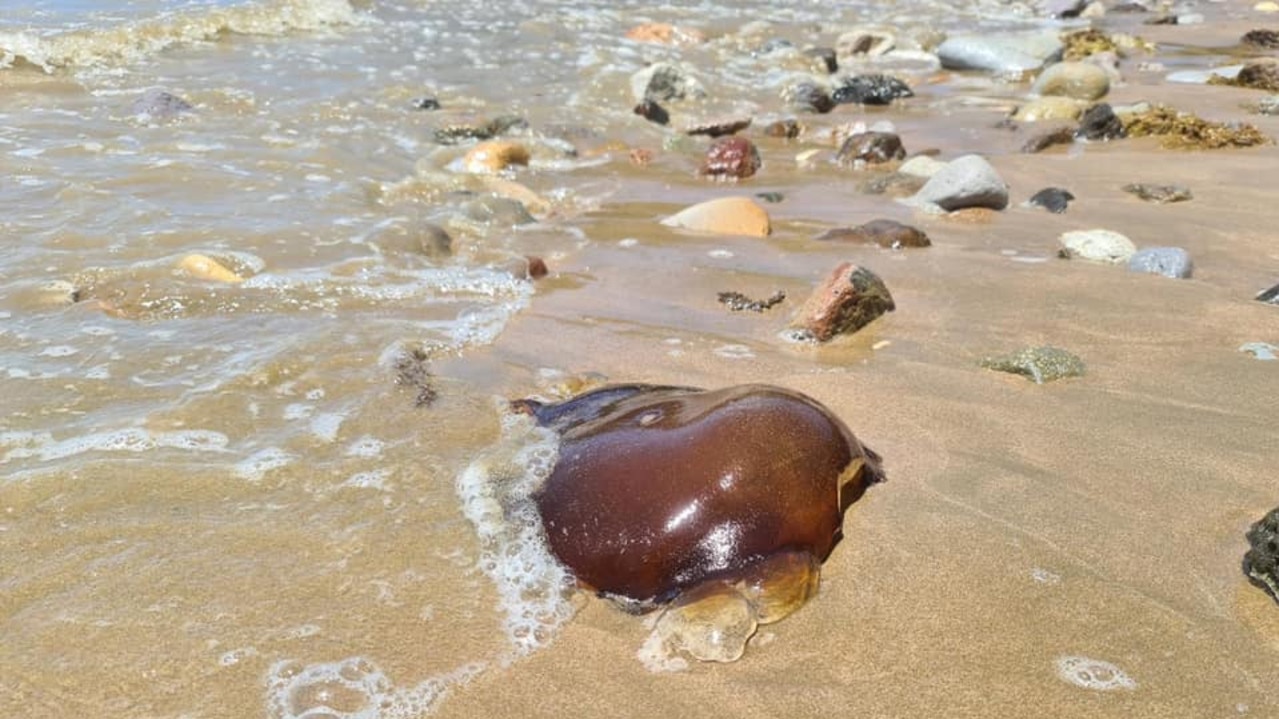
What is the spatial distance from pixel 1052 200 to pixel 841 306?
2.36 meters

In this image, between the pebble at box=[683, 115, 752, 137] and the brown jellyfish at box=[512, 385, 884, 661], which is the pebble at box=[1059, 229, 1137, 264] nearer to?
the brown jellyfish at box=[512, 385, 884, 661]

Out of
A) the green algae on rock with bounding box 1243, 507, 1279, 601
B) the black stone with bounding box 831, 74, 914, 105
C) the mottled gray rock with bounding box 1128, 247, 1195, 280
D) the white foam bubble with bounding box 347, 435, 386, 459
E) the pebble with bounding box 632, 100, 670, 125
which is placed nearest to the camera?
the green algae on rock with bounding box 1243, 507, 1279, 601

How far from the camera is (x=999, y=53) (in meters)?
10.5

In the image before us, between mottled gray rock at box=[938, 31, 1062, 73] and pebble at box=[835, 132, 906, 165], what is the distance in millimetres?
4742

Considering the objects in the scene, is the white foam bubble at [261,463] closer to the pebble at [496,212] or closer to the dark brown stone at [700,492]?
the dark brown stone at [700,492]

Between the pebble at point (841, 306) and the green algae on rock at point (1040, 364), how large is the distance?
506 mm

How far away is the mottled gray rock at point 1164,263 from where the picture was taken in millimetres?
3951

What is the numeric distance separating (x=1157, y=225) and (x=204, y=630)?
4.58 metres

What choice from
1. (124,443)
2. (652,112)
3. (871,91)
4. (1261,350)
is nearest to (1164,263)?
(1261,350)

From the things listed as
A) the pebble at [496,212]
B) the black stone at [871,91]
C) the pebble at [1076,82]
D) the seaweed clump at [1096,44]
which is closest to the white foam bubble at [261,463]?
the pebble at [496,212]

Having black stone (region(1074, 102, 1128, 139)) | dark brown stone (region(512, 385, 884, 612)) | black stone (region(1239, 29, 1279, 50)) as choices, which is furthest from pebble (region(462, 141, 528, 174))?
black stone (region(1239, 29, 1279, 50))

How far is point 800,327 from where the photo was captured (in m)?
3.49

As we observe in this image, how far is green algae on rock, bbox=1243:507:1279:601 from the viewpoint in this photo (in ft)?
6.27

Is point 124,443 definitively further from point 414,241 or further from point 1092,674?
point 1092,674
